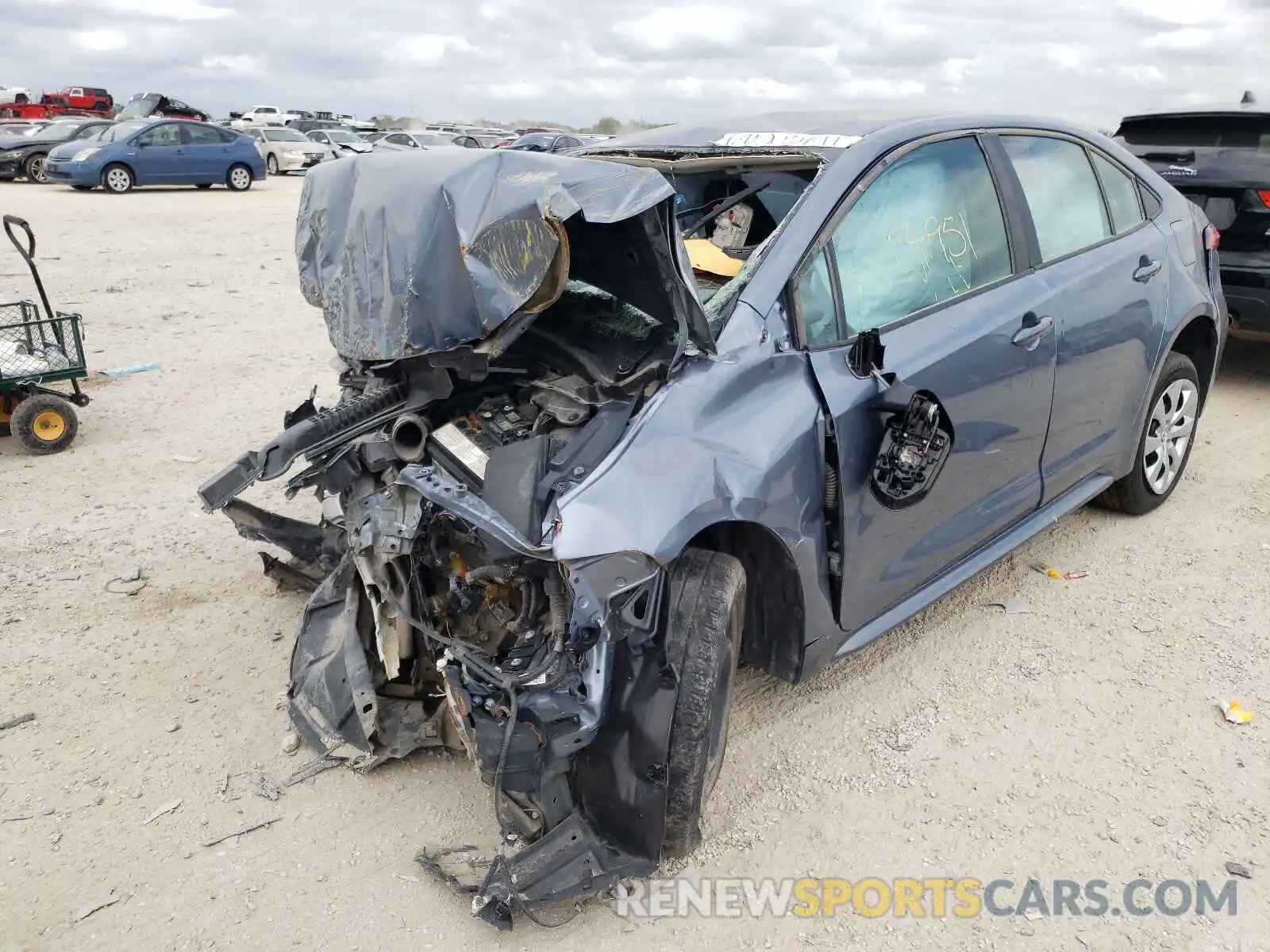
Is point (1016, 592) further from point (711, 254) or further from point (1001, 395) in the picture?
point (711, 254)

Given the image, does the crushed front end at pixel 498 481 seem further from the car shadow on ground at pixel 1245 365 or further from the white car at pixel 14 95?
the white car at pixel 14 95

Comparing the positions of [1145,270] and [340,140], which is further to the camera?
[340,140]

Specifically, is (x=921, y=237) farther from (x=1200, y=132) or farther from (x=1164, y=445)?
(x=1200, y=132)

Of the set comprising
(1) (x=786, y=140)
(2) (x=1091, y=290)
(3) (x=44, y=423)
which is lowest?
(3) (x=44, y=423)

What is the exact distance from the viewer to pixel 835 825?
112 inches

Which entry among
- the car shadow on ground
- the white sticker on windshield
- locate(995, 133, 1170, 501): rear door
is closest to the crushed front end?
the white sticker on windshield

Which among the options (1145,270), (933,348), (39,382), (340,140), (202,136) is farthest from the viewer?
(340,140)

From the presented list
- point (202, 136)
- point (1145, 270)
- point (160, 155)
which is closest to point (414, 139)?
point (202, 136)

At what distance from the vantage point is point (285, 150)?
25781mm

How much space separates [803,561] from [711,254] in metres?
1.10

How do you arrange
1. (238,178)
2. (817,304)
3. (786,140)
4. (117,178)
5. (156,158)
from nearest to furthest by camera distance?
1. (817,304)
2. (786,140)
3. (117,178)
4. (156,158)
5. (238,178)

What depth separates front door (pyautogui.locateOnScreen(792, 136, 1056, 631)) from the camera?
2.86m

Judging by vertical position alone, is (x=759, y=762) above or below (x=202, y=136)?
below

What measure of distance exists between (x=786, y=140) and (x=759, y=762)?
2065 millimetres
